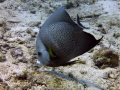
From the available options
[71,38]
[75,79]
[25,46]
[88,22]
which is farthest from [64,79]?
[88,22]

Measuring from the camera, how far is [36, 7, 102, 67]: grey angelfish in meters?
1.64

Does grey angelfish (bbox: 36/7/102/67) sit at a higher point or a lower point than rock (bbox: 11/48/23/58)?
higher

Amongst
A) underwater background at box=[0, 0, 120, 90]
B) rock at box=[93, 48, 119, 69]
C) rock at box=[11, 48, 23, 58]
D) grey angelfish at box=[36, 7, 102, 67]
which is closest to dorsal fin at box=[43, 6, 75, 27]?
grey angelfish at box=[36, 7, 102, 67]

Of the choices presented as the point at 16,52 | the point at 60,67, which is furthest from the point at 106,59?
the point at 16,52

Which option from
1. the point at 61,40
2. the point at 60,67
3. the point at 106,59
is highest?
the point at 61,40

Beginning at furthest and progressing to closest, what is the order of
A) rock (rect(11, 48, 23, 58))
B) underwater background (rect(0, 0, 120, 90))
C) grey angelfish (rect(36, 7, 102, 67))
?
rock (rect(11, 48, 23, 58))
underwater background (rect(0, 0, 120, 90))
grey angelfish (rect(36, 7, 102, 67))

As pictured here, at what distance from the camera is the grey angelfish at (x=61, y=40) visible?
1.64 metres

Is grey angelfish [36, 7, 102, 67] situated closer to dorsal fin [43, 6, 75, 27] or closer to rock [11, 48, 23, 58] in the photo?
dorsal fin [43, 6, 75, 27]

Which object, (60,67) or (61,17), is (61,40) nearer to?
(61,17)

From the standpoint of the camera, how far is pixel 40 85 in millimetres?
1850

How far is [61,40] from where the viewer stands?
1644 millimetres

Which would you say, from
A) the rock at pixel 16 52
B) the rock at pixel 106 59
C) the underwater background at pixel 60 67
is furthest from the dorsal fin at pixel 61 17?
the rock at pixel 106 59

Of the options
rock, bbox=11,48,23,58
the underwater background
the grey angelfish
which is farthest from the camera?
rock, bbox=11,48,23,58

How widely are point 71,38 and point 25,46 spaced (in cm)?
194
